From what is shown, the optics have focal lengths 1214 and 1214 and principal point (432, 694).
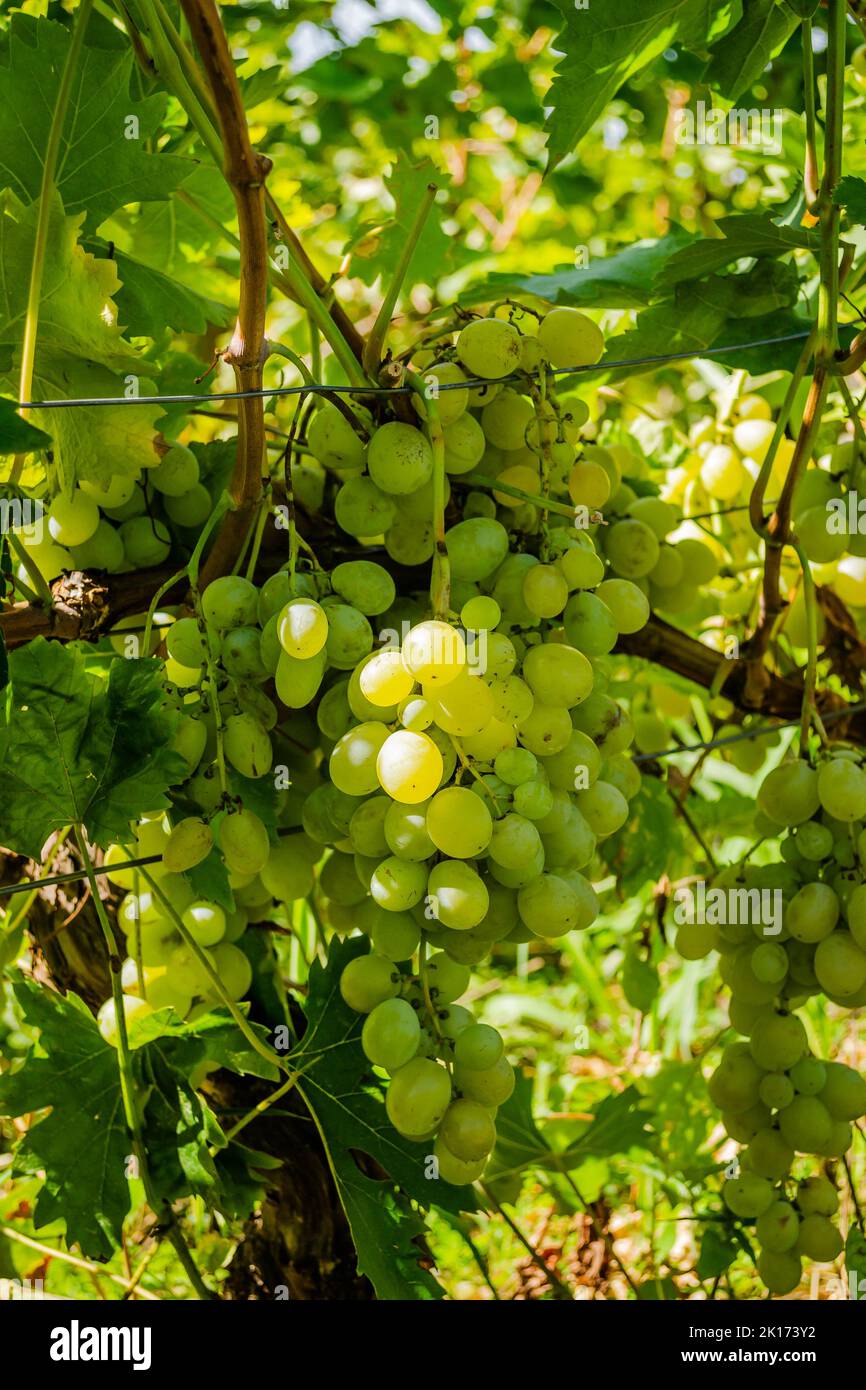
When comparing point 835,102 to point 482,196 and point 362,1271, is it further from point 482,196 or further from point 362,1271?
point 482,196

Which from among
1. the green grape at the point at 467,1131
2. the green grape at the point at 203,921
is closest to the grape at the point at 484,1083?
the green grape at the point at 467,1131

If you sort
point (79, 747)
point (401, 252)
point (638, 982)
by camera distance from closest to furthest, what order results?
point (79, 747)
point (401, 252)
point (638, 982)

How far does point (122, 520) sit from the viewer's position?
86 centimetres

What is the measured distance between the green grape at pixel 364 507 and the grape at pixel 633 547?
252mm

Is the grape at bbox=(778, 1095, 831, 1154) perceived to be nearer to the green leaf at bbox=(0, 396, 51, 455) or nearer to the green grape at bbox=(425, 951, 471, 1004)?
the green grape at bbox=(425, 951, 471, 1004)

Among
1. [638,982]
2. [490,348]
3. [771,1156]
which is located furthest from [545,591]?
[638,982]

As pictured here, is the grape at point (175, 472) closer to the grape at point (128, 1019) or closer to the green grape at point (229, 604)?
the green grape at point (229, 604)

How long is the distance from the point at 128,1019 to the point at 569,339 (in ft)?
1.85

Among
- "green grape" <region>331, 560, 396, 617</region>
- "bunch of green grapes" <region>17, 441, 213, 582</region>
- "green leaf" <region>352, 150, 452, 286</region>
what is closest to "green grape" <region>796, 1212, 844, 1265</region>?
"green grape" <region>331, 560, 396, 617</region>

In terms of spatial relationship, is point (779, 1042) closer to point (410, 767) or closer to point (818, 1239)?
point (818, 1239)

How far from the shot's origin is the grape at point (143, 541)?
2.79 ft

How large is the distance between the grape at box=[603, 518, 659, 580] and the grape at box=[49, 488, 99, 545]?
0.40 meters
